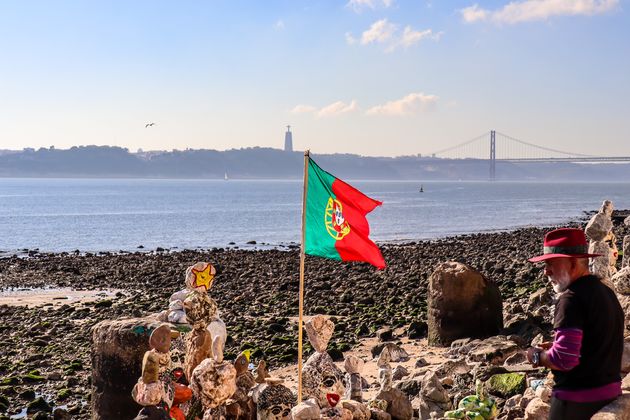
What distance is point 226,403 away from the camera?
654 centimetres

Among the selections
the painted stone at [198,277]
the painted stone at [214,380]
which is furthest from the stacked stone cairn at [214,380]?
the painted stone at [198,277]

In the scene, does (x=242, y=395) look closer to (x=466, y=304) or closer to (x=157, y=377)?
(x=157, y=377)

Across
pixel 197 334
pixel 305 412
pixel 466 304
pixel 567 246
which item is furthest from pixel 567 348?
pixel 466 304

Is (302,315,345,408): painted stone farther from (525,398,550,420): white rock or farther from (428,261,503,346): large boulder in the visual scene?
(428,261,503,346): large boulder

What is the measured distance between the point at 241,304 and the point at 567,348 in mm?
18073

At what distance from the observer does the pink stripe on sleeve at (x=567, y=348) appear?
454 cm

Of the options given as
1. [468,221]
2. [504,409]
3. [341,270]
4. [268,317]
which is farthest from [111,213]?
[504,409]

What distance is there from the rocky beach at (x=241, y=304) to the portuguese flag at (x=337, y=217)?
9.41ft

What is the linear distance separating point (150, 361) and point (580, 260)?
3.06 meters

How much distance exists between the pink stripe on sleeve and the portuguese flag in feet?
7.88

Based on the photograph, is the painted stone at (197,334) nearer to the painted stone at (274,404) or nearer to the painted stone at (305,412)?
the painted stone at (274,404)

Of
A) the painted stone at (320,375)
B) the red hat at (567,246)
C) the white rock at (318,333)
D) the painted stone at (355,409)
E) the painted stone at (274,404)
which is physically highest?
the red hat at (567,246)

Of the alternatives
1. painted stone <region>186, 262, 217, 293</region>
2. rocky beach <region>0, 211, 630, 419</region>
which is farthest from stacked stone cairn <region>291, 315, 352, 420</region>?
rocky beach <region>0, 211, 630, 419</region>

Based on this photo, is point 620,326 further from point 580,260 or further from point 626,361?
point 626,361
